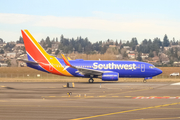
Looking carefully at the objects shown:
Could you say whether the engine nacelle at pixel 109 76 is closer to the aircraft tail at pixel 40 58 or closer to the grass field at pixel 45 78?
the aircraft tail at pixel 40 58

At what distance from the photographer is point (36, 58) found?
50875mm

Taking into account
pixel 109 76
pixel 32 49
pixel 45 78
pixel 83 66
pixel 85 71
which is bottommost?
pixel 45 78

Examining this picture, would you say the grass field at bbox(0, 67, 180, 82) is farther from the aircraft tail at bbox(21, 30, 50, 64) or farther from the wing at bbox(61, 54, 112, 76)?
the wing at bbox(61, 54, 112, 76)

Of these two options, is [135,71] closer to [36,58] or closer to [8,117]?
[36,58]

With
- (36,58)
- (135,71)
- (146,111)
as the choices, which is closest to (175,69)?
(135,71)

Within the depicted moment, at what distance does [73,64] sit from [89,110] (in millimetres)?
30547

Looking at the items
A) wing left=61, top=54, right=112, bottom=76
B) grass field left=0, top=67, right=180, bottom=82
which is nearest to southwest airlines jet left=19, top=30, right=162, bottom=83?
wing left=61, top=54, right=112, bottom=76

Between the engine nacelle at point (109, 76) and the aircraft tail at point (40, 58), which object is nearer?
the engine nacelle at point (109, 76)

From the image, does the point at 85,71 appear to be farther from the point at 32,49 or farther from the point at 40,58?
the point at 32,49

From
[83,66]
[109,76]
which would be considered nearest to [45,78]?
[83,66]

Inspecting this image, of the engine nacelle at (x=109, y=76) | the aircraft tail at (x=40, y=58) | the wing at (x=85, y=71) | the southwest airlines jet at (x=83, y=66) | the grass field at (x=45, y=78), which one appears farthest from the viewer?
the grass field at (x=45, y=78)

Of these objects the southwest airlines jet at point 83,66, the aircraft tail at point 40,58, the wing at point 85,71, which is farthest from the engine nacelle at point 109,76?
the aircraft tail at point 40,58

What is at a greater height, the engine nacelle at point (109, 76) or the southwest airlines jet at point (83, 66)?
the southwest airlines jet at point (83, 66)

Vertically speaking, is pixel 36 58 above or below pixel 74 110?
above
